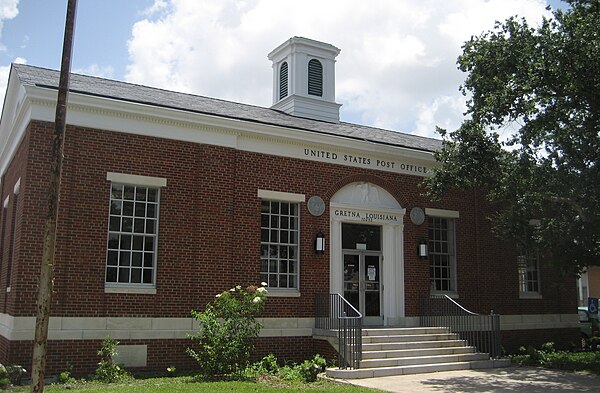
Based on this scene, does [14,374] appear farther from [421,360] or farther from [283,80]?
[283,80]

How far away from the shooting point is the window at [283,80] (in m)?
23.2

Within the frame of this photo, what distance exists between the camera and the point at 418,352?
50.9ft

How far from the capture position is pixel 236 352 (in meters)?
13.4

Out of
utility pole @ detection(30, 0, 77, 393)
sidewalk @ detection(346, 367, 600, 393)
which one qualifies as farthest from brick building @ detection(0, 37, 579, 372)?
utility pole @ detection(30, 0, 77, 393)

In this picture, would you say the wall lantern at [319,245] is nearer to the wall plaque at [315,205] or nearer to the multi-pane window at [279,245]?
the multi-pane window at [279,245]

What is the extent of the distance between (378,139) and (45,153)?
9466mm

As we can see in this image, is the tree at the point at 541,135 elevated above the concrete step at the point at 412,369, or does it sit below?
above

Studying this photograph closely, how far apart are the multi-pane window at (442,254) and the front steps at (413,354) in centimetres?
239

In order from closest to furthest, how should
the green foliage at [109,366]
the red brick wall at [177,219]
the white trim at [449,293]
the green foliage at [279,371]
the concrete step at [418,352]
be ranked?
1. the green foliage at [109,366]
2. the green foliage at [279,371]
3. the red brick wall at [177,219]
4. the concrete step at [418,352]
5. the white trim at [449,293]

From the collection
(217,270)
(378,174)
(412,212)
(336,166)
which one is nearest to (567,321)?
(412,212)

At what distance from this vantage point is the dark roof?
1518cm

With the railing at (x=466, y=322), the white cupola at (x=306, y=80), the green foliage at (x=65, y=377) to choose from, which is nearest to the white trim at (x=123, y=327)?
the green foliage at (x=65, y=377)

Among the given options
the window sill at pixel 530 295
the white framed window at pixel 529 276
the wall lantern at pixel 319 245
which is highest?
the wall lantern at pixel 319 245

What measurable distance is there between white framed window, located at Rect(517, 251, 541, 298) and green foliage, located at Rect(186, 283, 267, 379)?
1021 centimetres
